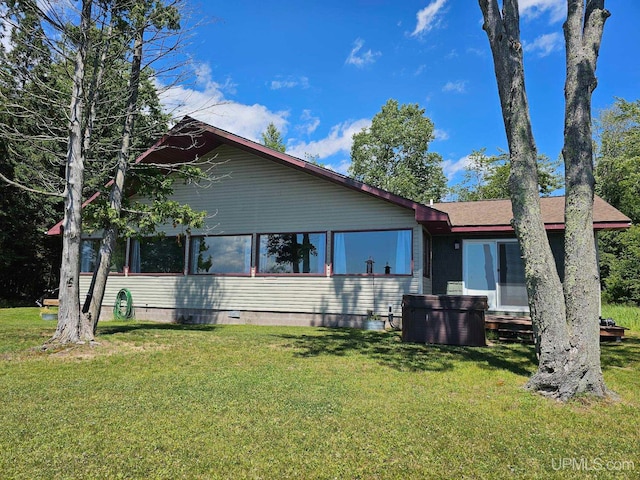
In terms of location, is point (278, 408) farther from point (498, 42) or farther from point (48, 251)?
point (48, 251)

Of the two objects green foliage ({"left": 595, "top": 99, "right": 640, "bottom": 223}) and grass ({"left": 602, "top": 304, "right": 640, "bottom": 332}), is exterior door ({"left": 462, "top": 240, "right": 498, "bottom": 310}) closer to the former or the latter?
grass ({"left": 602, "top": 304, "right": 640, "bottom": 332})

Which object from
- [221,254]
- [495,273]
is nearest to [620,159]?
[495,273]

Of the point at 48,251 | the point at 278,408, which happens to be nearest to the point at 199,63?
the point at 278,408

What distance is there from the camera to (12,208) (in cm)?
1700

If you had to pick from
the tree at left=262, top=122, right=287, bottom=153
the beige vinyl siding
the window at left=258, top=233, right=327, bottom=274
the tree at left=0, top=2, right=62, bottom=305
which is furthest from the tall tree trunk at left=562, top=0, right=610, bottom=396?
the tree at left=262, top=122, right=287, bottom=153

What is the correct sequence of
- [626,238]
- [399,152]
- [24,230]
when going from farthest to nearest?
[399,152], [626,238], [24,230]

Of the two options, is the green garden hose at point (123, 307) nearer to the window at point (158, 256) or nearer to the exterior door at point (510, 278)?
the window at point (158, 256)

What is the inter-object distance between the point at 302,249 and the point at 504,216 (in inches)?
215

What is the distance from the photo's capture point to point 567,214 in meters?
4.70

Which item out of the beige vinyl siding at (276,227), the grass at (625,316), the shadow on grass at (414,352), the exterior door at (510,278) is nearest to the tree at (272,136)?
the beige vinyl siding at (276,227)

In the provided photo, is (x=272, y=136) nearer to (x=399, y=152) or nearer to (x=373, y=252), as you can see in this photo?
(x=399, y=152)

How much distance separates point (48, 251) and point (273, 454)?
64.6 ft

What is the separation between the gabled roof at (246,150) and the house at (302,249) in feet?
0.11

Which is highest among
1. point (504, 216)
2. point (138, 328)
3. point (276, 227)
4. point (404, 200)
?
point (404, 200)
